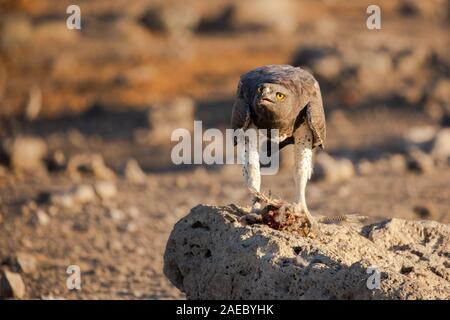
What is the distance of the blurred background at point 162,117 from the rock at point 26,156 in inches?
1.3

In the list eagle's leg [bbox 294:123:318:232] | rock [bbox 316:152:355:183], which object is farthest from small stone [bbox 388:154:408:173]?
eagle's leg [bbox 294:123:318:232]

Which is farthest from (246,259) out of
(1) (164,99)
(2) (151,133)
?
(1) (164,99)

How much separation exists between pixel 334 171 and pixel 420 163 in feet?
5.94

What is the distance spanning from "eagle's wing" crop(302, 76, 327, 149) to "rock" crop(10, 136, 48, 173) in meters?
11.4

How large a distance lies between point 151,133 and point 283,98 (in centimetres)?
1386

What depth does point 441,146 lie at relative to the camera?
20.0m

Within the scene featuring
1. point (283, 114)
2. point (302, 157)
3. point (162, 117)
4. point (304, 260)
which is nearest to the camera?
point (304, 260)

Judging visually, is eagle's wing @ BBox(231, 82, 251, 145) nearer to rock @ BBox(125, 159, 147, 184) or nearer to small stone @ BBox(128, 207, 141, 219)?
small stone @ BBox(128, 207, 141, 219)

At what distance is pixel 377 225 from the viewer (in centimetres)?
981

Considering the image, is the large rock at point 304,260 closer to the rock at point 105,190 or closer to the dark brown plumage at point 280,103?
the dark brown plumage at point 280,103

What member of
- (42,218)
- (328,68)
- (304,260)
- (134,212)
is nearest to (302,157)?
(304,260)

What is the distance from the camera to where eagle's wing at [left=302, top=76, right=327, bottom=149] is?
928 cm

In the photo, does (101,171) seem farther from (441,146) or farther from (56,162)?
(441,146)
